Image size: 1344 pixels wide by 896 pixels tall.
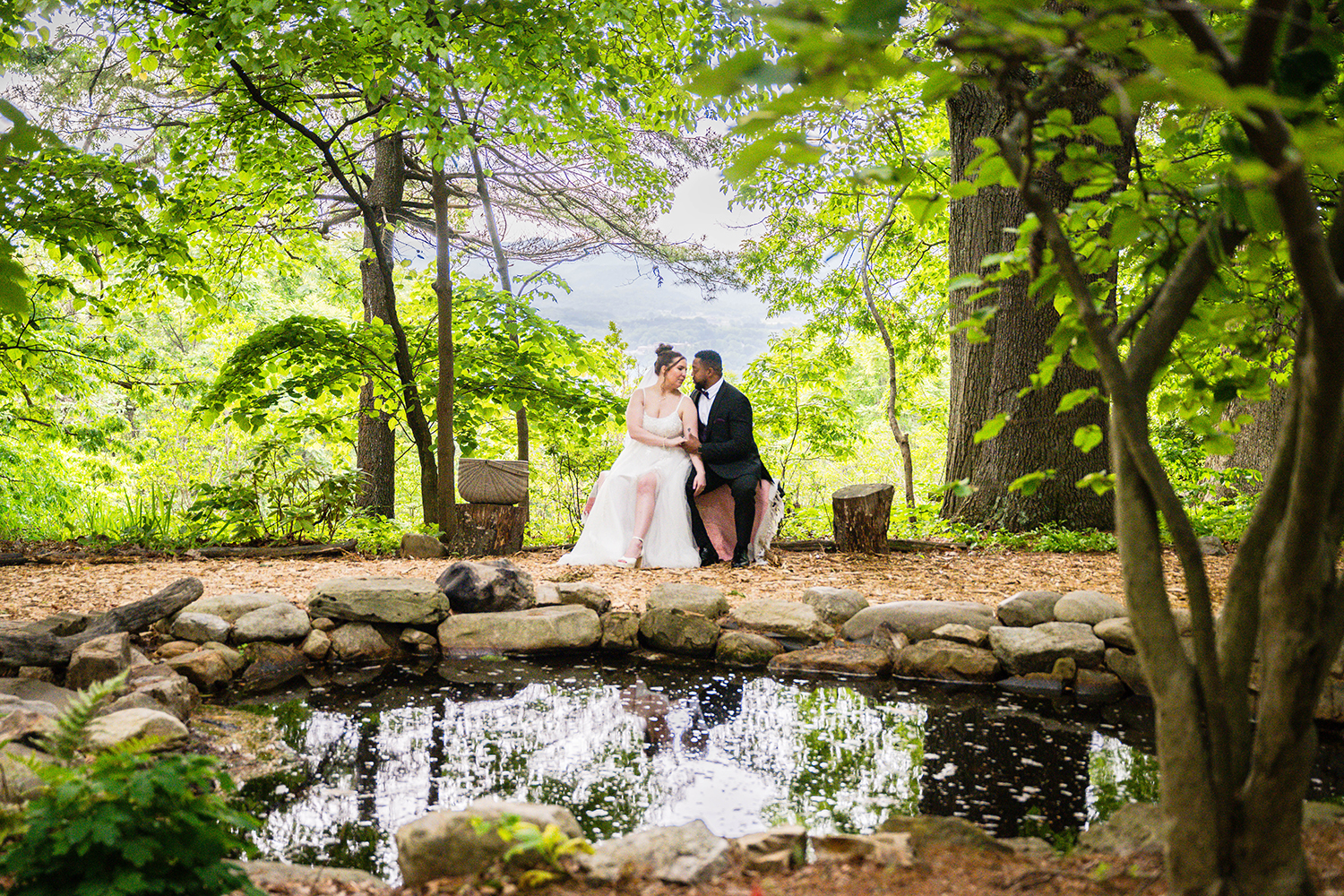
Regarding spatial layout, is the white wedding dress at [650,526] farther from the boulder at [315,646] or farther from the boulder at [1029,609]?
the boulder at [1029,609]

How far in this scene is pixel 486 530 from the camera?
7.54 m

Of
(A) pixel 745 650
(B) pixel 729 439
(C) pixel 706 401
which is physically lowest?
(A) pixel 745 650

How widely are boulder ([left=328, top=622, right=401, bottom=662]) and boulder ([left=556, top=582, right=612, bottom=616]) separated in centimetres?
98

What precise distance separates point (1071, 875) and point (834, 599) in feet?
9.99

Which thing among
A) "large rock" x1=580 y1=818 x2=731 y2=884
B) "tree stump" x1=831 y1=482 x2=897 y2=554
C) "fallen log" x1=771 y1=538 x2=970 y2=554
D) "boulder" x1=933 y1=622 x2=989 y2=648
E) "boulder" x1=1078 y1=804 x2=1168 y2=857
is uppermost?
"tree stump" x1=831 y1=482 x2=897 y2=554

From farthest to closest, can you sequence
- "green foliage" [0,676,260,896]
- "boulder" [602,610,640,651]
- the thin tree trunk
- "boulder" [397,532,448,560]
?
the thin tree trunk → "boulder" [397,532,448,560] → "boulder" [602,610,640,651] → "green foliage" [0,676,260,896]

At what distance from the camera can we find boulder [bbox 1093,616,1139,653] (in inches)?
166

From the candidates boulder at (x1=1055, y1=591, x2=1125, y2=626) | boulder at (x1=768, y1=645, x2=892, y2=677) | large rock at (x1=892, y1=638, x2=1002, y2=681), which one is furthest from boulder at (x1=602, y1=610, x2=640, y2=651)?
boulder at (x1=1055, y1=591, x2=1125, y2=626)

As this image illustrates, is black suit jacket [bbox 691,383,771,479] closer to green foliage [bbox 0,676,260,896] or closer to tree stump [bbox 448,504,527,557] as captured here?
tree stump [bbox 448,504,527,557]

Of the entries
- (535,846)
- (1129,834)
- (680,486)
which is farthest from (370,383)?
(1129,834)

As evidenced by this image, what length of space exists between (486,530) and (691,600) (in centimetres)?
309

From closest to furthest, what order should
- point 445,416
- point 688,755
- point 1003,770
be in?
point 1003,770, point 688,755, point 445,416

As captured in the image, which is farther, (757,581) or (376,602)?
(757,581)

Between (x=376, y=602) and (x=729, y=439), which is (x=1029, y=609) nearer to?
(x=729, y=439)
